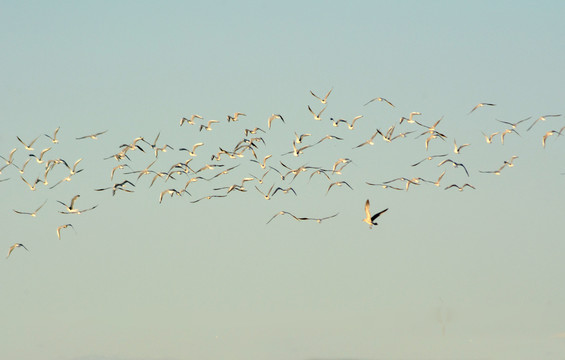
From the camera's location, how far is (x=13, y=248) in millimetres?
89625

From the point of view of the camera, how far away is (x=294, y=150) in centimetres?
9375

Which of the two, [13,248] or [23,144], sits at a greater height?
[23,144]

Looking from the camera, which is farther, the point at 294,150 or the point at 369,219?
the point at 294,150

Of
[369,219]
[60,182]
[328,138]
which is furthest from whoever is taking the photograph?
[328,138]

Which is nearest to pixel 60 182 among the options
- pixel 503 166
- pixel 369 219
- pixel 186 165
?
pixel 186 165

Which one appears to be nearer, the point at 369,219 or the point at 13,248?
the point at 369,219

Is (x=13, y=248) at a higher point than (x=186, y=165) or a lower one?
lower

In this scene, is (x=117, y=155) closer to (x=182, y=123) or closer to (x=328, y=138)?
(x=182, y=123)

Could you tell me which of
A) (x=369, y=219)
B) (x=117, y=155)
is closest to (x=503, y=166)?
(x=369, y=219)

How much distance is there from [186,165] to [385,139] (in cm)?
1789

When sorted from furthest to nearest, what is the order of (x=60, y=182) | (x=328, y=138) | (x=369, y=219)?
(x=328, y=138) < (x=60, y=182) < (x=369, y=219)

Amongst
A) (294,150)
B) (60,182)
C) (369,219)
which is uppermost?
(294,150)

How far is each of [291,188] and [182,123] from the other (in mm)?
12232

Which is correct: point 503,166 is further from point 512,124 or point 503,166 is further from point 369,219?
point 369,219
